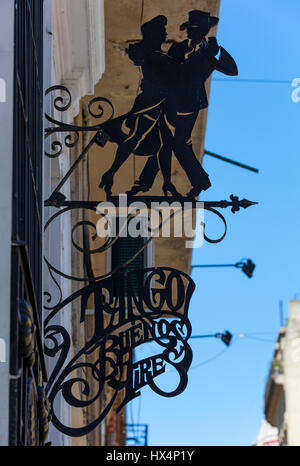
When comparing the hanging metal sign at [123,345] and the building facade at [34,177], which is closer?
the building facade at [34,177]

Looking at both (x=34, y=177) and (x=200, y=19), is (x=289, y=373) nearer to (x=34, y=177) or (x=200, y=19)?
(x=200, y=19)

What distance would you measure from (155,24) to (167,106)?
47 centimetres

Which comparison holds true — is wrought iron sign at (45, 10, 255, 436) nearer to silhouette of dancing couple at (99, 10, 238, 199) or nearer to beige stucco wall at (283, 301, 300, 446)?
silhouette of dancing couple at (99, 10, 238, 199)

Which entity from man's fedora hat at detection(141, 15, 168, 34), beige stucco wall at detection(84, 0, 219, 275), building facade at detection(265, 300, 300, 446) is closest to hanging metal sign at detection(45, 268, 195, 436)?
man's fedora hat at detection(141, 15, 168, 34)

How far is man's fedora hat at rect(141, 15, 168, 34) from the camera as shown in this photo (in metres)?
5.43

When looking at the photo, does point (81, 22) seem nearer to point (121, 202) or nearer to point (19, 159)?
point (121, 202)

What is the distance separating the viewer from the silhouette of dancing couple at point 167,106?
520cm

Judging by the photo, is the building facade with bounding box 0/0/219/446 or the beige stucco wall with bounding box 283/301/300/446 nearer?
the building facade with bounding box 0/0/219/446

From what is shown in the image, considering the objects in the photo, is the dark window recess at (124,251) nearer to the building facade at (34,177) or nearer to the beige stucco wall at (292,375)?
the building facade at (34,177)

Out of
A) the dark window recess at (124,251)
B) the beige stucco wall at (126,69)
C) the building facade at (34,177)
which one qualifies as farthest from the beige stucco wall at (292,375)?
the building facade at (34,177)

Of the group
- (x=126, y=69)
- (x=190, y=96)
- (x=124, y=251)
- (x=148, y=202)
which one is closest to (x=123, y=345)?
(x=148, y=202)

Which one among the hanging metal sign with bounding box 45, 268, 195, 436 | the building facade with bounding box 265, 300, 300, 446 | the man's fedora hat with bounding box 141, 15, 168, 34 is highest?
the man's fedora hat with bounding box 141, 15, 168, 34
